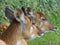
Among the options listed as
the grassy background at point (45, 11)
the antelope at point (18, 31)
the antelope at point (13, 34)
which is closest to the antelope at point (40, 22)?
the antelope at point (18, 31)

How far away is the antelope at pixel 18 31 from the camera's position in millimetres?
7351

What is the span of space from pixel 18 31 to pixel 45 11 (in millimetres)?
5727

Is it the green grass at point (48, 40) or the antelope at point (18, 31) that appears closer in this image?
the antelope at point (18, 31)

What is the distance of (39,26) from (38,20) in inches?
4.7

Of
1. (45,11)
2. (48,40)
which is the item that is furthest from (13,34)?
(45,11)

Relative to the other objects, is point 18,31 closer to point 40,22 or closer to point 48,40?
point 40,22

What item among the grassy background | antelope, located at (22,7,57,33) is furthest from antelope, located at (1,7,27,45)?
the grassy background

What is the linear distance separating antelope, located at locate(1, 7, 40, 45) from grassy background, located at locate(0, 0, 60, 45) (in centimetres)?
193

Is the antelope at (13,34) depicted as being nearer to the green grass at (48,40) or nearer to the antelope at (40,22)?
the antelope at (40,22)

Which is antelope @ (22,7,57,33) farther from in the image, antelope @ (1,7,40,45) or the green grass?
the green grass

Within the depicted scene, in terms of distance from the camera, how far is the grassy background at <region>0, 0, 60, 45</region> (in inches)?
388

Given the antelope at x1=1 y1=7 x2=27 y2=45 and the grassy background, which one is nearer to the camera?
the antelope at x1=1 y1=7 x2=27 y2=45

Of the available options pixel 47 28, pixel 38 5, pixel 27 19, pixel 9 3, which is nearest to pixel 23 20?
pixel 27 19

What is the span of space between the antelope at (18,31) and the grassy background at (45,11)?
1.93 metres
